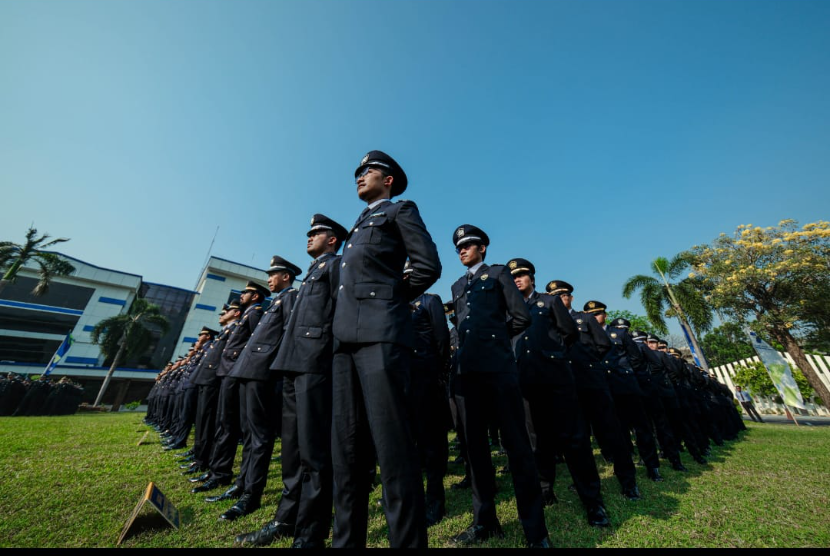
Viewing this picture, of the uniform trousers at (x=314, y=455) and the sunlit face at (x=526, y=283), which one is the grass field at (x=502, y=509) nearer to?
the uniform trousers at (x=314, y=455)

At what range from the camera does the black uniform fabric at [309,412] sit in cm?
255

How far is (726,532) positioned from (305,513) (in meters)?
3.63

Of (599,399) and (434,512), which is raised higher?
(599,399)

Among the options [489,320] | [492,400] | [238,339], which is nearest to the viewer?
[492,400]

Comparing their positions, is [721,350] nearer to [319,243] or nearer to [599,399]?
[599,399]

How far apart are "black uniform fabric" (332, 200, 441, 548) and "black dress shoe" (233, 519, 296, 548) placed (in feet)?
3.88

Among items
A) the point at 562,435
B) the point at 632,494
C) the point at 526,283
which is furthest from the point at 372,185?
the point at 632,494

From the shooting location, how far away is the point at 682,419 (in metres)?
7.36

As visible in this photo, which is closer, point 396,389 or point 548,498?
point 396,389

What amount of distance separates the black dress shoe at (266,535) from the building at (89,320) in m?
47.0

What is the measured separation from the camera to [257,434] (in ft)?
12.1

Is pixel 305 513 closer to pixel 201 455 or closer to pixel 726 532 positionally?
pixel 726 532

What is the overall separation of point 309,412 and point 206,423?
4.30m

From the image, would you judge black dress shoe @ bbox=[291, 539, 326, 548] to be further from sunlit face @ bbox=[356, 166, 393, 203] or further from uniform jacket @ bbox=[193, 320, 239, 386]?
uniform jacket @ bbox=[193, 320, 239, 386]
